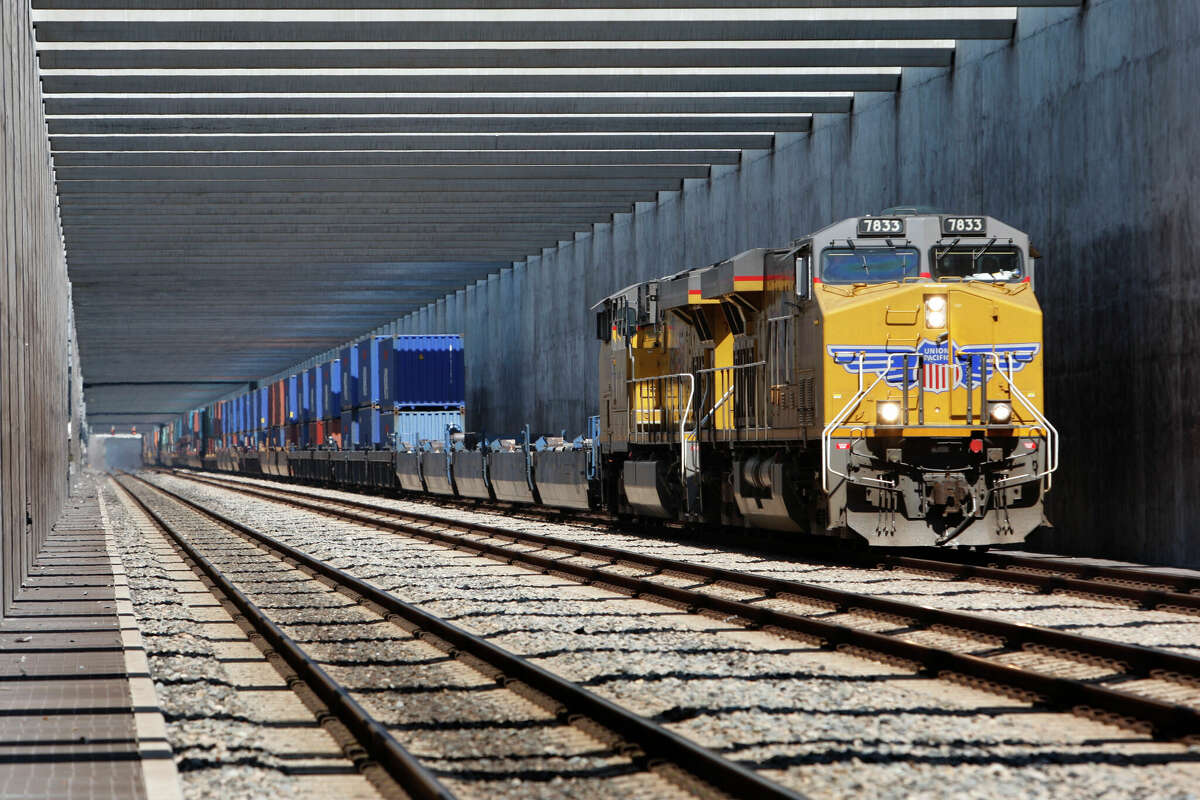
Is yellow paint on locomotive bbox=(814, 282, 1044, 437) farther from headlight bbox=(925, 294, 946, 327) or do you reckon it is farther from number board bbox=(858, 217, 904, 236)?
number board bbox=(858, 217, 904, 236)

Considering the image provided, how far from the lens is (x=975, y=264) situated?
54.2 ft

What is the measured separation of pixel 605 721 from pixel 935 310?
932cm

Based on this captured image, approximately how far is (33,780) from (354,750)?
1644mm

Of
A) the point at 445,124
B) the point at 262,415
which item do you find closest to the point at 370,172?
the point at 445,124

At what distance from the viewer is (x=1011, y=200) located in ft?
65.3

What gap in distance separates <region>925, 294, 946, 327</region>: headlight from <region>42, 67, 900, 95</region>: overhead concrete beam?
907 cm

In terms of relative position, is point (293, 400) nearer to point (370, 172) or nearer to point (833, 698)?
point (370, 172)

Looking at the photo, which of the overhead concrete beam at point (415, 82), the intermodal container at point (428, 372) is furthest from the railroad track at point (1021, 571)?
the intermodal container at point (428, 372)

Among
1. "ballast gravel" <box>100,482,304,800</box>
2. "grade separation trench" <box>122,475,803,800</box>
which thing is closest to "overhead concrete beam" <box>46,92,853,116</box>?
"ballast gravel" <box>100,482,304,800</box>

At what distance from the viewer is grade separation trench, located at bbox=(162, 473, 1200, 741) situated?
7914 mm

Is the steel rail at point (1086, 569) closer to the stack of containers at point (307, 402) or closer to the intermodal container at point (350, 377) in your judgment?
the intermodal container at point (350, 377)

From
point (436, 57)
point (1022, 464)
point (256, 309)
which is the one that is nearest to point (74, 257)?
point (256, 309)

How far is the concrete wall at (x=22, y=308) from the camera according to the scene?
14.5 metres

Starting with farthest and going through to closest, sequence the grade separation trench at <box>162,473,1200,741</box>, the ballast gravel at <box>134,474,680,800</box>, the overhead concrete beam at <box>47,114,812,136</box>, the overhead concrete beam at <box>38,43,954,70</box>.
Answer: the overhead concrete beam at <box>47,114,812,136</box>
the overhead concrete beam at <box>38,43,954,70</box>
the grade separation trench at <box>162,473,1200,741</box>
the ballast gravel at <box>134,474,680,800</box>
